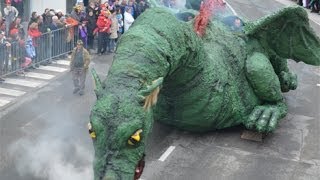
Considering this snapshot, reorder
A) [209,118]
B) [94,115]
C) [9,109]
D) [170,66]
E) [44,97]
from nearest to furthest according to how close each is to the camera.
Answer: [94,115] < [170,66] < [209,118] < [9,109] < [44,97]

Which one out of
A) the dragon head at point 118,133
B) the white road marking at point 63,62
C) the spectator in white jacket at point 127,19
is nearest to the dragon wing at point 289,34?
the dragon head at point 118,133

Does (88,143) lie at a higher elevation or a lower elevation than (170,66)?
lower

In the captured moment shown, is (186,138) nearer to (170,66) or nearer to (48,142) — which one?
(48,142)

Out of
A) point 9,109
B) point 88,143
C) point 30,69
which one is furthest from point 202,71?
point 30,69

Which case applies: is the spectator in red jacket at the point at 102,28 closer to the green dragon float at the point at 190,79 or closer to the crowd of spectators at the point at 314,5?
the green dragon float at the point at 190,79

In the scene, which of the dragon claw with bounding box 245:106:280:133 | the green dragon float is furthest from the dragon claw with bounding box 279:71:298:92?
the dragon claw with bounding box 245:106:280:133

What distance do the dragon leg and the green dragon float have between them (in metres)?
0.02

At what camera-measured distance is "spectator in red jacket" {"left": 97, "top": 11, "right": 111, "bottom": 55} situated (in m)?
16.4

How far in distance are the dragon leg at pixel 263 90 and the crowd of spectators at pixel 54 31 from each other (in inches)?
234

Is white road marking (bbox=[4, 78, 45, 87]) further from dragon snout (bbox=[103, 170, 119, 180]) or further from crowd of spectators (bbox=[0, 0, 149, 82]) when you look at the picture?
dragon snout (bbox=[103, 170, 119, 180])

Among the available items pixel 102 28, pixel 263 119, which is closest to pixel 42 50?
pixel 102 28

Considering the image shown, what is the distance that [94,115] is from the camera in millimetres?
5625

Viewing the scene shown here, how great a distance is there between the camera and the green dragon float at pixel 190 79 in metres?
5.62

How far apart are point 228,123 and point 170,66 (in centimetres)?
347
